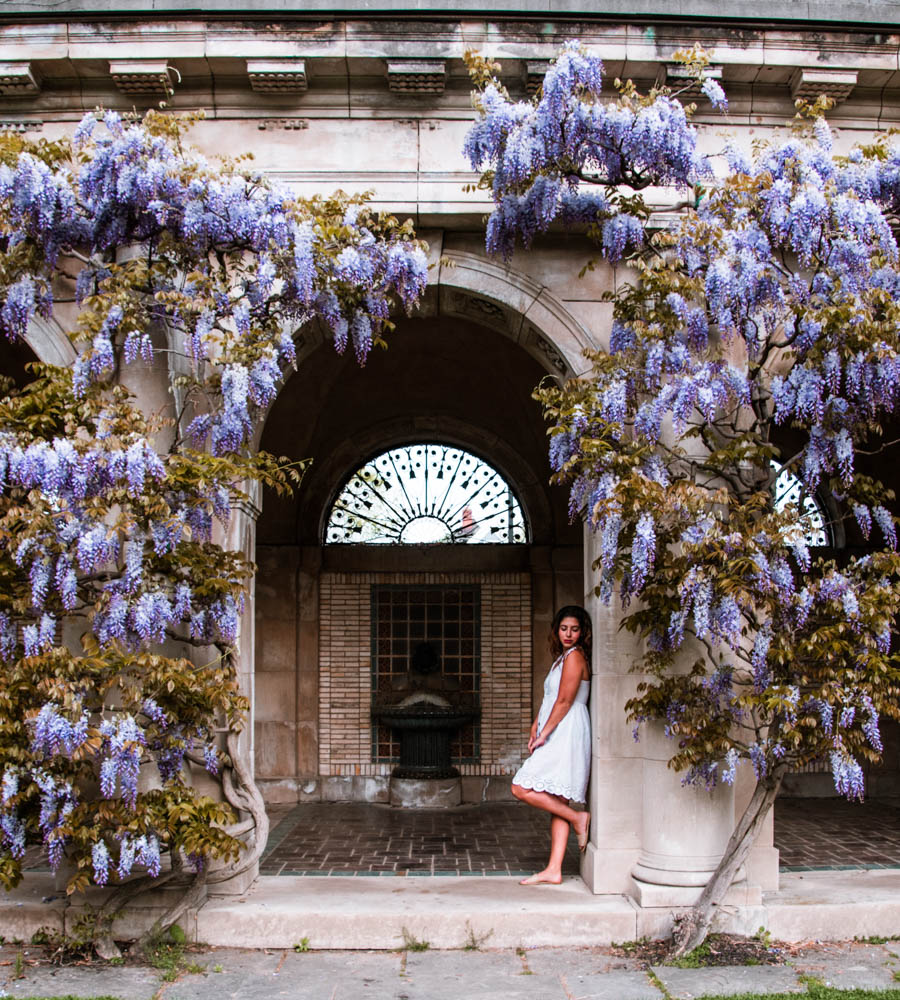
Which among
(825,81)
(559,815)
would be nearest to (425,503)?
(559,815)

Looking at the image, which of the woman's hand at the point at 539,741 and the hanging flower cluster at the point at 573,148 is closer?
the hanging flower cluster at the point at 573,148

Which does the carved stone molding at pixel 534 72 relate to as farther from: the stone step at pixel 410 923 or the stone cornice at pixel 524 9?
the stone step at pixel 410 923

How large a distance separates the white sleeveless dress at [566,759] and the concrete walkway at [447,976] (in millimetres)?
1115

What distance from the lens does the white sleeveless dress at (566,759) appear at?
6.96 meters

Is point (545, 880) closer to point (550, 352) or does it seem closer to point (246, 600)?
point (246, 600)

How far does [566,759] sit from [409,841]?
2.17m

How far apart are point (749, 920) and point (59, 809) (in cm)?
399

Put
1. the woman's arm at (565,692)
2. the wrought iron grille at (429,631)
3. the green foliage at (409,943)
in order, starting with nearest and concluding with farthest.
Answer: the green foliage at (409,943), the woman's arm at (565,692), the wrought iron grille at (429,631)

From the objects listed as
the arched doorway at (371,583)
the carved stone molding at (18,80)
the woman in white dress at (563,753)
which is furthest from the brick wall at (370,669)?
the carved stone molding at (18,80)

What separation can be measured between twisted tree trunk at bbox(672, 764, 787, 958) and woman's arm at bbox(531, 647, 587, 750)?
1412 millimetres

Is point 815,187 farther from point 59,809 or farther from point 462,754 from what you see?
point 462,754

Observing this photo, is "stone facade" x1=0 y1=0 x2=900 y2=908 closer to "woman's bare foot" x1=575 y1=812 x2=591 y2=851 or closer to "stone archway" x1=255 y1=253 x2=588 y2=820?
"woman's bare foot" x1=575 y1=812 x2=591 y2=851

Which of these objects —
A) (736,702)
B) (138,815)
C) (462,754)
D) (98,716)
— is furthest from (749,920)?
(462,754)

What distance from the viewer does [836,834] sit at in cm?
888
